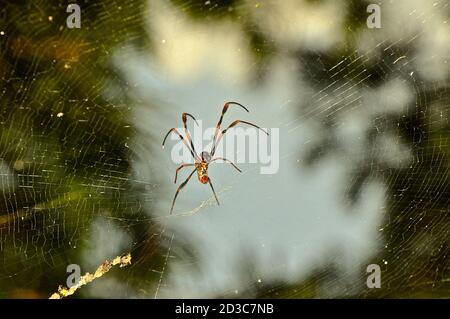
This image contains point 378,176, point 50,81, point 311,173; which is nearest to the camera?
point 50,81

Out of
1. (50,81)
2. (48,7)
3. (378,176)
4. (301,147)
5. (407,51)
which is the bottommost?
(378,176)

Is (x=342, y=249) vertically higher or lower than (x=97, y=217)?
lower

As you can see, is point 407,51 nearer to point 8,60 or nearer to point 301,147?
point 301,147

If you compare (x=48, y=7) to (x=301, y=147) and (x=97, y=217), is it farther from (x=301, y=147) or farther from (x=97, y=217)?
(x=301, y=147)

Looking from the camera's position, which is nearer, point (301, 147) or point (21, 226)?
point (21, 226)

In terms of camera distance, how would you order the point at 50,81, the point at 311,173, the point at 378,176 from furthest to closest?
1. the point at 378,176
2. the point at 311,173
3. the point at 50,81

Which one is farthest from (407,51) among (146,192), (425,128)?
(146,192)

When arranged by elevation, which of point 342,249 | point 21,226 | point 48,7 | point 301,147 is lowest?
point 342,249

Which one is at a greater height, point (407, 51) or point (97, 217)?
point (407, 51)

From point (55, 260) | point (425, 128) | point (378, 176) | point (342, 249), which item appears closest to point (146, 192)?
point (55, 260)
